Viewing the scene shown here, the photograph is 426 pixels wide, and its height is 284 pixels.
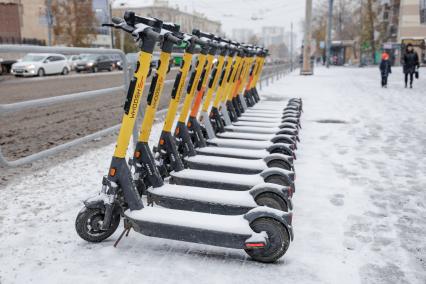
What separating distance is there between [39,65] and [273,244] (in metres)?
24.5

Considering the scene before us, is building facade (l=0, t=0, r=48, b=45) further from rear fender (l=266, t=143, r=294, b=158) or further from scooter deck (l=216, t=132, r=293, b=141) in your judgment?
rear fender (l=266, t=143, r=294, b=158)

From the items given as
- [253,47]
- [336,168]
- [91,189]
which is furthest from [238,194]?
[253,47]

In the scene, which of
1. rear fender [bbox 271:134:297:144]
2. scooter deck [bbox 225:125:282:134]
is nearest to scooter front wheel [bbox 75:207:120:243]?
rear fender [bbox 271:134:297:144]

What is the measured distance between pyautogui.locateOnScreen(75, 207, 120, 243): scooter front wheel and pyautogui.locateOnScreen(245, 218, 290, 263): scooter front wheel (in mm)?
1083

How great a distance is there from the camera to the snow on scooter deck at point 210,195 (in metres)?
3.37

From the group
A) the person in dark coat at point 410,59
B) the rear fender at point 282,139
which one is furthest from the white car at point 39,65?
the rear fender at point 282,139

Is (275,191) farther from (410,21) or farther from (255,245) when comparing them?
(410,21)

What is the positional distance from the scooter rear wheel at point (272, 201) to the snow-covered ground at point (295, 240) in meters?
0.24

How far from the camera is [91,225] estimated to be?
10.4ft

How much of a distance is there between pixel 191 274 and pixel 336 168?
311 centimetres

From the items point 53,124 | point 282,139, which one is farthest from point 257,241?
point 53,124

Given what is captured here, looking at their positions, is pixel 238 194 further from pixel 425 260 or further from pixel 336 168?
pixel 336 168

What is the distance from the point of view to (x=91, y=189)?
4.41 meters

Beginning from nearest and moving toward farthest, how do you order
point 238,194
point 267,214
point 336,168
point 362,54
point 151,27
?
point 267,214 < point 151,27 < point 238,194 < point 336,168 < point 362,54
